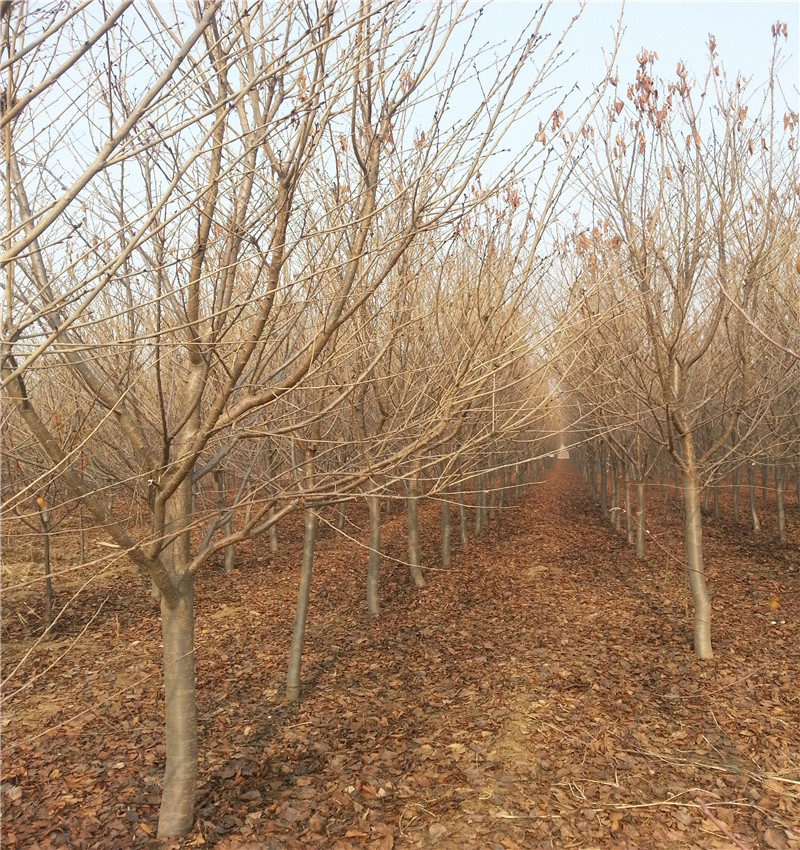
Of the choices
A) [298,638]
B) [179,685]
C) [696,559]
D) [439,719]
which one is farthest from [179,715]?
[696,559]

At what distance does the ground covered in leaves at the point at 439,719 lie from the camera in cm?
348

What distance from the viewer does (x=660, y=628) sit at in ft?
21.7

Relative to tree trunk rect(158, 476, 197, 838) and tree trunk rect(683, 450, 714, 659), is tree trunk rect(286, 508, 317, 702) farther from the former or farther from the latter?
tree trunk rect(683, 450, 714, 659)

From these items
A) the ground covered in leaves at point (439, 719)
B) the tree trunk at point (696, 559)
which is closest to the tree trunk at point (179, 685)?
the ground covered in leaves at point (439, 719)

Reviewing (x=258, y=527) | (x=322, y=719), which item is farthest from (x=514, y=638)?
(x=258, y=527)

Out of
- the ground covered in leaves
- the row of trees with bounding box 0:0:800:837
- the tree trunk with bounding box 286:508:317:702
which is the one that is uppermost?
the row of trees with bounding box 0:0:800:837

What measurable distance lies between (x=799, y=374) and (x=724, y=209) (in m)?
3.33

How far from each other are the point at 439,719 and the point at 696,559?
2655 millimetres

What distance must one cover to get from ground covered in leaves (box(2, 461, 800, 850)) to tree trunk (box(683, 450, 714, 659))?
199 millimetres

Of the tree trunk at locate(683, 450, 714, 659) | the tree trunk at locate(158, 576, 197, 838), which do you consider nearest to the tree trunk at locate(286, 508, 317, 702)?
the tree trunk at locate(158, 576, 197, 838)

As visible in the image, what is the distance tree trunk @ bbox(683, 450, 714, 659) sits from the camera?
5387 mm

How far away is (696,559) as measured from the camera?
544 centimetres

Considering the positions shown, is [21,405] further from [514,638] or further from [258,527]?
[514,638]

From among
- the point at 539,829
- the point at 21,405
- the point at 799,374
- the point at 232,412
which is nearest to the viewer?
the point at 21,405
